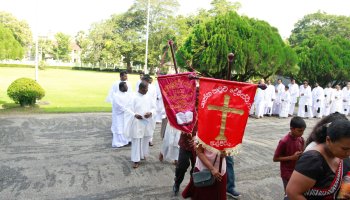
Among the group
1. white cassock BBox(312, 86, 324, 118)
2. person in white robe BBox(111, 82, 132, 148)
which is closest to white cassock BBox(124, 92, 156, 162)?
person in white robe BBox(111, 82, 132, 148)

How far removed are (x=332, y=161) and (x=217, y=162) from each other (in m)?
1.35

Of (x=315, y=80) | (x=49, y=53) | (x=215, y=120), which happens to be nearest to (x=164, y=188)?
(x=215, y=120)

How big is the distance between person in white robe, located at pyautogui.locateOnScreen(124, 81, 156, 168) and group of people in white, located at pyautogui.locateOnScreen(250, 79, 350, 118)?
8.95 meters

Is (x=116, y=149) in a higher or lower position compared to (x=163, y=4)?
lower

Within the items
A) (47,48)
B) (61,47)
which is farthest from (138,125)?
(61,47)

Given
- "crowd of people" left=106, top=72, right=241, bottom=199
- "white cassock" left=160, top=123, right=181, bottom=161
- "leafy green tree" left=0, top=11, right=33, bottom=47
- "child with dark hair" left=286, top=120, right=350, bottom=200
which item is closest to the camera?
"child with dark hair" left=286, top=120, right=350, bottom=200

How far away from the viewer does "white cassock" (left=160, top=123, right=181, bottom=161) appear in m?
5.93

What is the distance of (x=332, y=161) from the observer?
6.98 ft

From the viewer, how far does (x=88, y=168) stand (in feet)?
19.7

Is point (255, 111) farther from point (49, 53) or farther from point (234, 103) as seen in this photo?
point (49, 53)

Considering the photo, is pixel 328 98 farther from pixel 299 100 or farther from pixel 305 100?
pixel 305 100

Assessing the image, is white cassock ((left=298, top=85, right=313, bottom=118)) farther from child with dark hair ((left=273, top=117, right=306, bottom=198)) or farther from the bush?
the bush

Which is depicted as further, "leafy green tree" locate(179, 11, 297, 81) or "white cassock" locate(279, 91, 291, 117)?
"white cassock" locate(279, 91, 291, 117)

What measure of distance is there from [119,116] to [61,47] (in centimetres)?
6897
